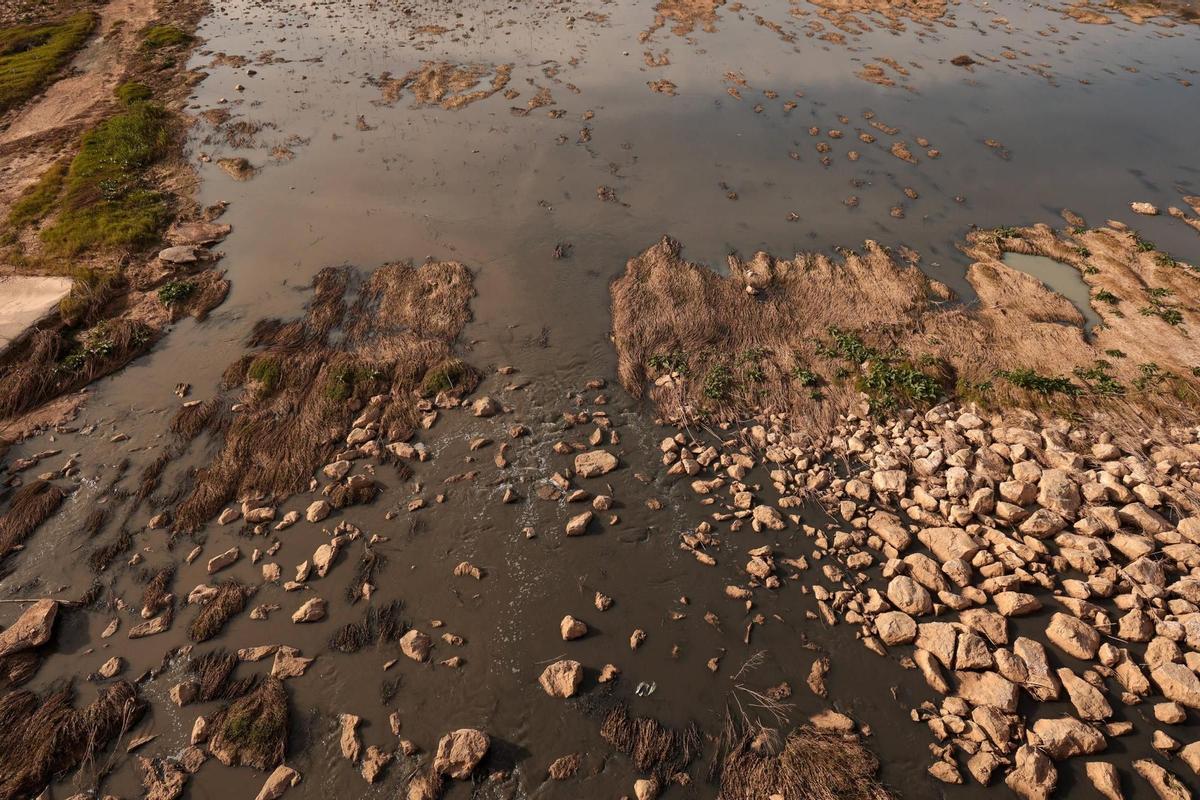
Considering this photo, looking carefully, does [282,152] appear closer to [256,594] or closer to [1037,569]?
[256,594]

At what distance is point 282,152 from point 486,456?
2041 centimetres

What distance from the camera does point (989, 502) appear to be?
11695 mm

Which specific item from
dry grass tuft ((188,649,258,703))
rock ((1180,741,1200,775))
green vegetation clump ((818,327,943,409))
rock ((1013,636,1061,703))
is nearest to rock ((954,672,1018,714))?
rock ((1013,636,1061,703))

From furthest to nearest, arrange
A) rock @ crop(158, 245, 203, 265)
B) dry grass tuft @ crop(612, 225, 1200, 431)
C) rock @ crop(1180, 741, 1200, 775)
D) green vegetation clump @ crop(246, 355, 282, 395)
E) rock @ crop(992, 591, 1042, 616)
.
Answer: rock @ crop(158, 245, 203, 265), green vegetation clump @ crop(246, 355, 282, 395), dry grass tuft @ crop(612, 225, 1200, 431), rock @ crop(992, 591, 1042, 616), rock @ crop(1180, 741, 1200, 775)

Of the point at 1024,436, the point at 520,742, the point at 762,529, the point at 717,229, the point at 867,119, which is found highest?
the point at 867,119

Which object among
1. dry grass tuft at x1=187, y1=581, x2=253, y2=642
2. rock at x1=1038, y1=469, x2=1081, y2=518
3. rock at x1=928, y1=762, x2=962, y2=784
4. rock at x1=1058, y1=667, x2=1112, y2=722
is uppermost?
rock at x1=1038, y1=469, x2=1081, y2=518

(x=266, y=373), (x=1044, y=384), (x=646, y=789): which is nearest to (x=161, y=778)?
(x=646, y=789)

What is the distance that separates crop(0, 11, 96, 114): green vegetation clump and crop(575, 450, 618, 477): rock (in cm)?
3624

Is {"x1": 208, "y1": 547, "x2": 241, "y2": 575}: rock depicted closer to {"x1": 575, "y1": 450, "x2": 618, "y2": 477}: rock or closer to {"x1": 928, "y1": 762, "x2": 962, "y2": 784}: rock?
{"x1": 575, "y1": 450, "x2": 618, "y2": 477}: rock

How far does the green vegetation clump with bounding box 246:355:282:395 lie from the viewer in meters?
14.7

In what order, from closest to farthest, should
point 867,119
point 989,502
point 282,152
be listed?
point 989,502
point 282,152
point 867,119

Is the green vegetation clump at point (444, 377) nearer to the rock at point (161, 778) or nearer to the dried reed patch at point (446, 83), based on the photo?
the rock at point (161, 778)

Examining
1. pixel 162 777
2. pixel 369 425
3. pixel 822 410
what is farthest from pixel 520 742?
pixel 822 410

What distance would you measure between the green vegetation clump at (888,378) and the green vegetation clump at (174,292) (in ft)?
65.1
